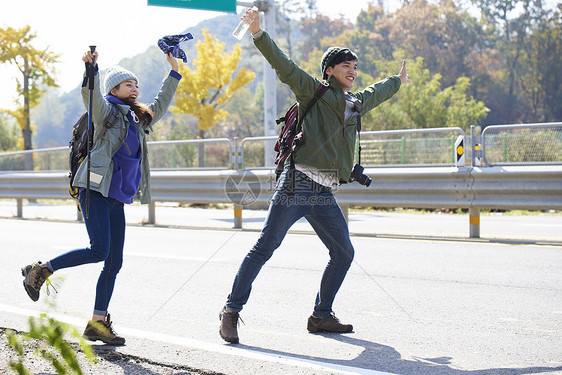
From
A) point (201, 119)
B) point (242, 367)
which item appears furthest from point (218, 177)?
point (201, 119)

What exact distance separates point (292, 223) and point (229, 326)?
2.55 ft

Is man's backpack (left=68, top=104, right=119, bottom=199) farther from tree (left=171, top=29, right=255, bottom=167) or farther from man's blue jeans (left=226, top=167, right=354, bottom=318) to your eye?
tree (left=171, top=29, right=255, bottom=167)

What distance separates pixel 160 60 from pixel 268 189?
557 cm

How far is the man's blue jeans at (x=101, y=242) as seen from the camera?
4176mm

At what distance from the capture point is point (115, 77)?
4328mm

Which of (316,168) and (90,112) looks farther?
(316,168)

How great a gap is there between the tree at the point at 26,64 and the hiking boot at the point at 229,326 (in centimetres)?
2370

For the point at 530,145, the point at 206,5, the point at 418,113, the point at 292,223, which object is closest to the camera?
the point at 292,223

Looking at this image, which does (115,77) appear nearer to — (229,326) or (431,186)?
(229,326)

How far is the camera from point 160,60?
482 cm

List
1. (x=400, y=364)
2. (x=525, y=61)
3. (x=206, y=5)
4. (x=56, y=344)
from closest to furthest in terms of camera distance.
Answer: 1. (x=56, y=344)
2. (x=400, y=364)
3. (x=206, y=5)
4. (x=525, y=61)

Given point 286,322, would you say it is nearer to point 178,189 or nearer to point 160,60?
point 160,60

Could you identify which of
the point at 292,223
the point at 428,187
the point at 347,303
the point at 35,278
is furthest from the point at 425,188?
the point at 35,278

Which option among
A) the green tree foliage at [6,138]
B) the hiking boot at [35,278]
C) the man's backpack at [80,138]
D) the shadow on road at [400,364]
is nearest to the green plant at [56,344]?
the hiking boot at [35,278]
